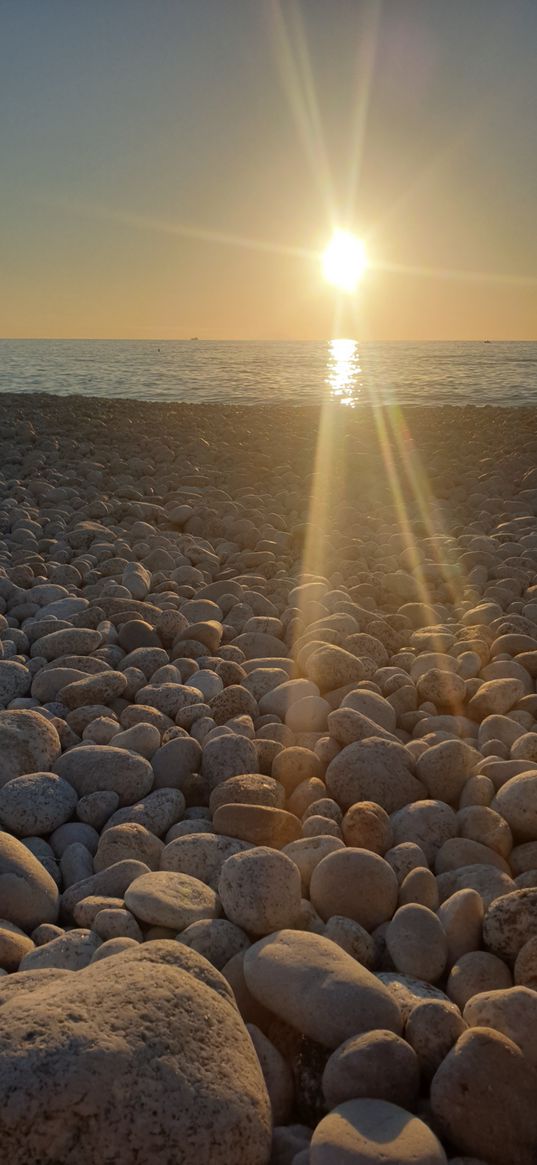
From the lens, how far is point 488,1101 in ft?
4.65

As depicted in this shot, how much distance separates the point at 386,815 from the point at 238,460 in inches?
293

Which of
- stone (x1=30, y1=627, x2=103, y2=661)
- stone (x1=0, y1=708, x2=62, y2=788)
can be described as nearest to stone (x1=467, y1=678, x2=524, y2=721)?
stone (x1=0, y1=708, x2=62, y2=788)

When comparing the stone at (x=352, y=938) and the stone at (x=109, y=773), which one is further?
the stone at (x=109, y=773)

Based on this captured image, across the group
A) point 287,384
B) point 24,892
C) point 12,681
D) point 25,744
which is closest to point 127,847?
point 24,892

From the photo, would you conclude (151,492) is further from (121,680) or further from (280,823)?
(280,823)

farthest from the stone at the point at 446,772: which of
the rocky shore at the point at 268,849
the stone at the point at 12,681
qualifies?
the stone at the point at 12,681

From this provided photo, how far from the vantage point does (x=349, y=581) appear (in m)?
4.95

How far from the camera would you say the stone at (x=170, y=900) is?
1.98 metres

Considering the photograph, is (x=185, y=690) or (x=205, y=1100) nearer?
(x=205, y=1100)

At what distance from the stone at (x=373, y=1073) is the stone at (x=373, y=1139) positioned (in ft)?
0.21

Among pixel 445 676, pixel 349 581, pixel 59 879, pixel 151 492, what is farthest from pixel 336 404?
pixel 59 879

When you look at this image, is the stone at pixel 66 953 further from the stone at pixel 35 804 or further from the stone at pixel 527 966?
the stone at pixel 527 966

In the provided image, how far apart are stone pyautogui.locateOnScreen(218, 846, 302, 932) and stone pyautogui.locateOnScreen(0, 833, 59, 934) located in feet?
1.55

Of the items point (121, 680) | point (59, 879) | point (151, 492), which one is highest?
point (151, 492)
